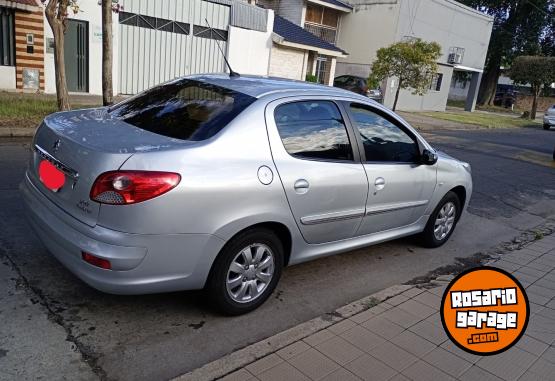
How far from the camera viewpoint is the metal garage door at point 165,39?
15.7m

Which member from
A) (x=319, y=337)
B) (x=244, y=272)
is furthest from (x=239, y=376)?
(x=244, y=272)

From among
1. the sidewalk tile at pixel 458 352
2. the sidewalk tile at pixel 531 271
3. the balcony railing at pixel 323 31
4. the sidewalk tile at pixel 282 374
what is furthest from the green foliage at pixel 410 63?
the sidewalk tile at pixel 282 374

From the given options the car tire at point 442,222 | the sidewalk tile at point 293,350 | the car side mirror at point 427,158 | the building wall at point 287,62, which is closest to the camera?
the sidewalk tile at point 293,350

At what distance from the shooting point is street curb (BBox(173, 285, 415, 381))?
2.70m

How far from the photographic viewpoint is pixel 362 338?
3193 millimetres

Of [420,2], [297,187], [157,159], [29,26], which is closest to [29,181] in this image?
[157,159]

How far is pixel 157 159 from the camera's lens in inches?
112

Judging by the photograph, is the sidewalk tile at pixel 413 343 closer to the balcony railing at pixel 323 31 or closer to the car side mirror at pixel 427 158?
the car side mirror at pixel 427 158

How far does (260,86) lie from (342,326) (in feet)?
6.15

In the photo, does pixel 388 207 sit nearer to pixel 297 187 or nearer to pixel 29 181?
pixel 297 187

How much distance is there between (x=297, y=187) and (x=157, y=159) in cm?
104

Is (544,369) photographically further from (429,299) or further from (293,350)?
(293,350)

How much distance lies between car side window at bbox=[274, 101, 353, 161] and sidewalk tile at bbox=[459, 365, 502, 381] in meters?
1.74

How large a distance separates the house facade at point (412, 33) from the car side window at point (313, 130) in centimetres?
2295
